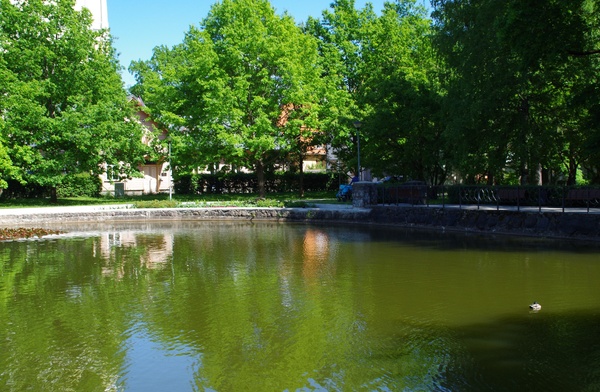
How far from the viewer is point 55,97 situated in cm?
3675

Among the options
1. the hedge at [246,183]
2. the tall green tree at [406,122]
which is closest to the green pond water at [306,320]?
the tall green tree at [406,122]

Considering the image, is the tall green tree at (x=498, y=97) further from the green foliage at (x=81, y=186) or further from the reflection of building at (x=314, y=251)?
the green foliage at (x=81, y=186)

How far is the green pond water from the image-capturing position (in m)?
6.71

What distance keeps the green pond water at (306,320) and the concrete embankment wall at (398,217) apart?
5.70ft

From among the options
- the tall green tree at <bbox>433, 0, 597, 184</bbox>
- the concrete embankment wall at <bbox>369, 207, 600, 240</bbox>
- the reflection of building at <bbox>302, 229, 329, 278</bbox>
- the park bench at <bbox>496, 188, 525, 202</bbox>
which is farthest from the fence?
the reflection of building at <bbox>302, 229, 329, 278</bbox>

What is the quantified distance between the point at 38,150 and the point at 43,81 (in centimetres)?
417

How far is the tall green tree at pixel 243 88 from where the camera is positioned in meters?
34.2

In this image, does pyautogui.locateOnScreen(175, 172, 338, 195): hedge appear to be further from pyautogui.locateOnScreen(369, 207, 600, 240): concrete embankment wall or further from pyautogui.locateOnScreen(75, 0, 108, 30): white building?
pyautogui.locateOnScreen(369, 207, 600, 240): concrete embankment wall

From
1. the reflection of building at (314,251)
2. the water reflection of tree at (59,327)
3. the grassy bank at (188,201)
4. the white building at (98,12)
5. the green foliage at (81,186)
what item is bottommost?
the water reflection of tree at (59,327)

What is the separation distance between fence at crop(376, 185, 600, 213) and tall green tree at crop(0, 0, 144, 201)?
1918 centimetres

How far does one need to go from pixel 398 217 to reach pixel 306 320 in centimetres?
1542

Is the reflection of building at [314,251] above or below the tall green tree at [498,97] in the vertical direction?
below

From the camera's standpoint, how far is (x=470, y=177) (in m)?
28.2

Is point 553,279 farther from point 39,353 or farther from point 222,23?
point 222,23
